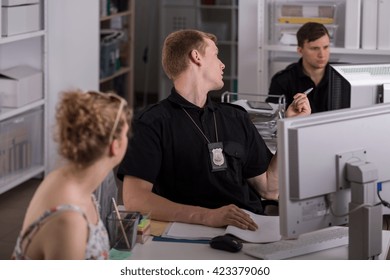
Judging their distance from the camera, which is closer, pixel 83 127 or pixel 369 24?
pixel 83 127

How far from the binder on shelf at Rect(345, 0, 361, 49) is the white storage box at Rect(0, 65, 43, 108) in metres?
1.97

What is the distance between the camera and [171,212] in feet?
8.50

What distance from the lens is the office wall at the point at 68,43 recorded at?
526cm

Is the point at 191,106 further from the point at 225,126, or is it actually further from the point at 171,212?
the point at 171,212

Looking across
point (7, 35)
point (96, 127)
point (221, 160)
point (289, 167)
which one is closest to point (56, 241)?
point (96, 127)

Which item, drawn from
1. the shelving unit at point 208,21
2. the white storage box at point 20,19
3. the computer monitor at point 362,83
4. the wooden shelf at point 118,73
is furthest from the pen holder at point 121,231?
the shelving unit at point 208,21

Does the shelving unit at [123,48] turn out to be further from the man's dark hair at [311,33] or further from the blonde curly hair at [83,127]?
the blonde curly hair at [83,127]

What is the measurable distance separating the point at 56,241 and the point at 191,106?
1.16 m

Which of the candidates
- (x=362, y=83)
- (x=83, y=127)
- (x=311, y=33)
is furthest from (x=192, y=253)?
(x=311, y=33)

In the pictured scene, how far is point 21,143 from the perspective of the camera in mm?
5121

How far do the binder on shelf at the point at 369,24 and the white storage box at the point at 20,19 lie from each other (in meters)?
2.05

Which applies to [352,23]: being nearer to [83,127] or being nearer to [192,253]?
[192,253]

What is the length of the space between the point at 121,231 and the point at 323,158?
2.12ft

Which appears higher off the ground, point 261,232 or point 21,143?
point 261,232
